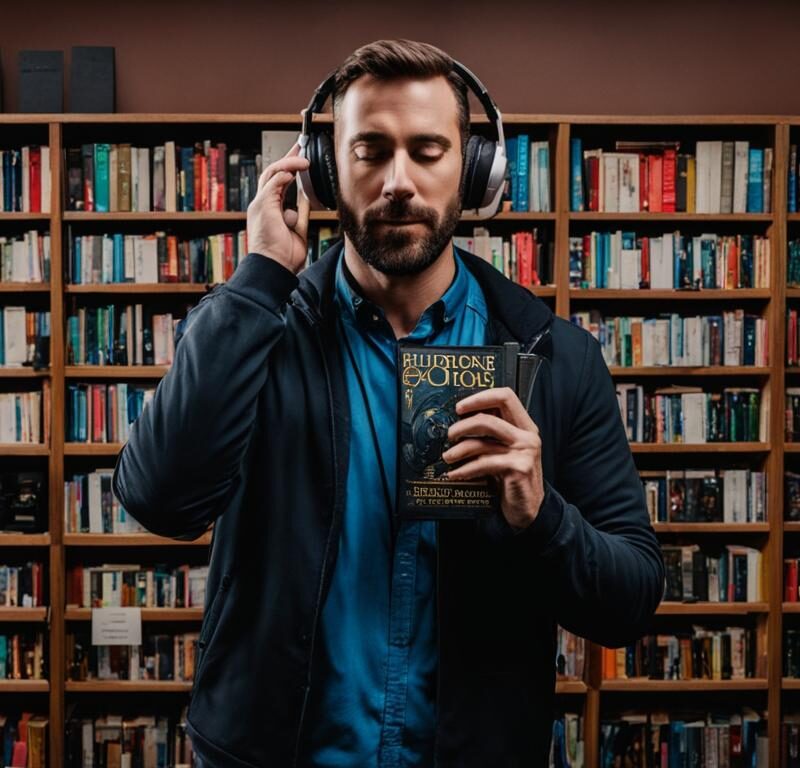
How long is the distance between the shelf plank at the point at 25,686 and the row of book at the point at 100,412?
0.92 meters

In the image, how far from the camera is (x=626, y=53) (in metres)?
3.50

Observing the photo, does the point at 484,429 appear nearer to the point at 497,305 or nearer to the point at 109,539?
the point at 497,305

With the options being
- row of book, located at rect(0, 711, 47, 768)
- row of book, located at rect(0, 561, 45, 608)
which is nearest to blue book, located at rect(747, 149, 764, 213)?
row of book, located at rect(0, 561, 45, 608)

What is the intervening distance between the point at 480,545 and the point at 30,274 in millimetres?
2726

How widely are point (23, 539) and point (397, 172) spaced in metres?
2.67

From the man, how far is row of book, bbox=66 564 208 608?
7.50 feet

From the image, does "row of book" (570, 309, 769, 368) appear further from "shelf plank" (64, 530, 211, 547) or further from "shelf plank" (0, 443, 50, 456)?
"shelf plank" (0, 443, 50, 456)

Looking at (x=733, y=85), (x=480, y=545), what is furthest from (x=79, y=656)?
(x=733, y=85)

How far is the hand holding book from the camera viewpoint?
869 millimetres

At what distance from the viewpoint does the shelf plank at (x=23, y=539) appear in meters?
3.15

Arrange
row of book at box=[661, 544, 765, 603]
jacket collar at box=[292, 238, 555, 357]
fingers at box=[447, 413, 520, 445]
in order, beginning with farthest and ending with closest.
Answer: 1. row of book at box=[661, 544, 765, 603]
2. jacket collar at box=[292, 238, 555, 357]
3. fingers at box=[447, 413, 520, 445]

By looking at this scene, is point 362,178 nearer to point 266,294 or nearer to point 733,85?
point 266,294

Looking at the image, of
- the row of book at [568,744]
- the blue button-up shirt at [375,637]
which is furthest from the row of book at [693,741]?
the blue button-up shirt at [375,637]

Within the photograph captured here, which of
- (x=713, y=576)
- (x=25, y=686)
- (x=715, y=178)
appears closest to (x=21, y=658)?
(x=25, y=686)
